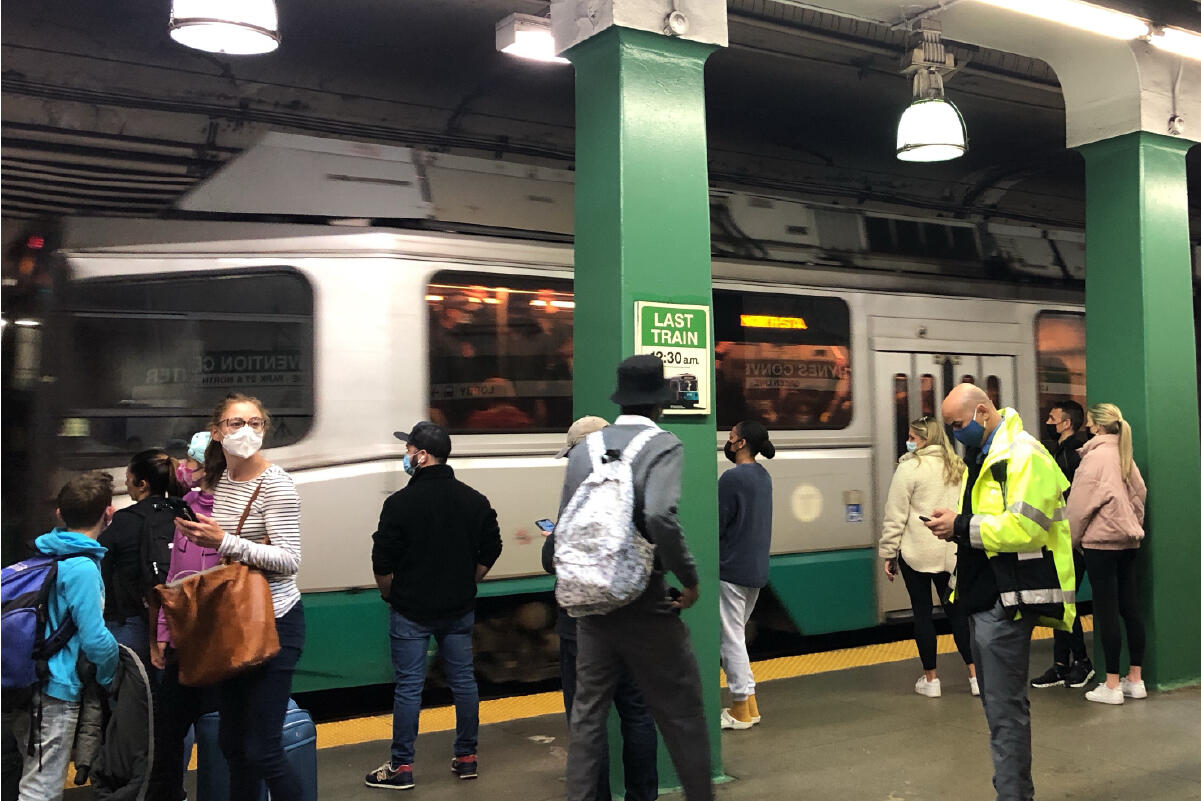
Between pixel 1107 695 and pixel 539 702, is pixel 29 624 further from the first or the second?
pixel 1107 695

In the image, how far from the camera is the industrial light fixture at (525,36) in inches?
268

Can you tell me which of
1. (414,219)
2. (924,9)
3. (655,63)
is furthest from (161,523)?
(924,9)

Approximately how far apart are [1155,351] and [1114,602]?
1.66m

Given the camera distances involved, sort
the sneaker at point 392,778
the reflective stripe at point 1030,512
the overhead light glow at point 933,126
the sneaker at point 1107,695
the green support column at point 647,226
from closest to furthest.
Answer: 1. the reflective stripe at point 1030,512
2. the green support column at point 647,226
3. the sneaker at point 392,778
4. the sneaker at point 1107,695
5. the overhead light glow at point 933,126

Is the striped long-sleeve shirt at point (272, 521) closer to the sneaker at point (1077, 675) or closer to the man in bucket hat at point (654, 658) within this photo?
the man in bucket hat at point (654, 658)

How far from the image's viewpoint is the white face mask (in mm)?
3818

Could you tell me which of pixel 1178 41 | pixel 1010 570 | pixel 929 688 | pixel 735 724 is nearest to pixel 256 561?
pixel 1010 570

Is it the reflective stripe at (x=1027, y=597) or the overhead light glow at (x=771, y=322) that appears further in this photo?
the overhead light glow at (x=771, y=322)

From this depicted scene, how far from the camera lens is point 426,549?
204 inches

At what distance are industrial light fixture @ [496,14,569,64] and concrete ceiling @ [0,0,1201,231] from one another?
0.90 meters

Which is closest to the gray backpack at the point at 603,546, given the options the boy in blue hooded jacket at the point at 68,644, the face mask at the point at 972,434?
the face mask at the point at 972,434

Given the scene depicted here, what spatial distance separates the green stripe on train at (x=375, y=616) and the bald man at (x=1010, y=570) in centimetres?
299

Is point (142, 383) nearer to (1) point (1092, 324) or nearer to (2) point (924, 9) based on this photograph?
(2) point (924, 9)

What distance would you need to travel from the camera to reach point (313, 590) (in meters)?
5.98
